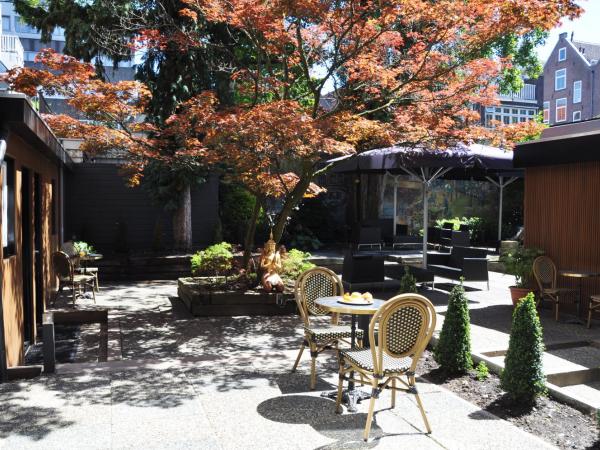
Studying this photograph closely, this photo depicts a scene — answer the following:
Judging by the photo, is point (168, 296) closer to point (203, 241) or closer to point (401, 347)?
point (203, 241)

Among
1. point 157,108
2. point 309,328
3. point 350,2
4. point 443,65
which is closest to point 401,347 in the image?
point 309,328

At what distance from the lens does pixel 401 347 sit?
14.0 feet

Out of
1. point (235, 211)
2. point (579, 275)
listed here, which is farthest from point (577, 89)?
point (579, 275)

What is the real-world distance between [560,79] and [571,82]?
1296 millimetres

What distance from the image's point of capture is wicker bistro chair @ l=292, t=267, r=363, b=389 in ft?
17.5

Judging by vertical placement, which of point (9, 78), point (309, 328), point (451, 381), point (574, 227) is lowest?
point (451, 381)

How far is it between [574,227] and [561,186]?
0.68m

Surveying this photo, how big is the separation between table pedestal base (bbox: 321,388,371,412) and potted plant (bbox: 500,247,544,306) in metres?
4.95

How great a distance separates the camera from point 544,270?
29.3 feet

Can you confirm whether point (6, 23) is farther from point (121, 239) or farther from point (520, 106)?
point (121, 239)

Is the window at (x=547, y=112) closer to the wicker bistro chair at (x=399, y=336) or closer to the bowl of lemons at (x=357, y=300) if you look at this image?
the bowl of lemons at (x=357, y=300)

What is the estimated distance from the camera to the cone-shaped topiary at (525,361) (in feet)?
15.9

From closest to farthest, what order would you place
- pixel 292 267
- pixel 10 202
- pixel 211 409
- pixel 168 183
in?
pixel 211 409 < pixel 10 202 < pixel 292 267 < pixel 168 183

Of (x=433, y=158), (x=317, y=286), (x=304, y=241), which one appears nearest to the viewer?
(x=317, y=286)
